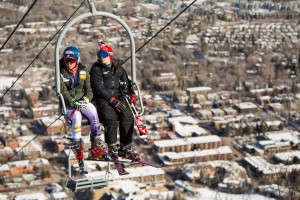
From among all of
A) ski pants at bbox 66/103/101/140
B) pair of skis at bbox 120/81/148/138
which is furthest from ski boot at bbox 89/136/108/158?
pair of skis at bbox 120/81/148/138

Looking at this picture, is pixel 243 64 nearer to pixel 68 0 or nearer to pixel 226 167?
pixel 226 167

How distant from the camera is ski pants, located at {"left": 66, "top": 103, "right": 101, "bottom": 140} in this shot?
4902mm

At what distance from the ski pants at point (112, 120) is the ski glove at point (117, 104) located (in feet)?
0.13

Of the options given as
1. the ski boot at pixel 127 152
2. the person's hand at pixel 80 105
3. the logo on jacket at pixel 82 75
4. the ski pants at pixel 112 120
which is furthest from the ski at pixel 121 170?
the logo on jacket at pixel 82 75

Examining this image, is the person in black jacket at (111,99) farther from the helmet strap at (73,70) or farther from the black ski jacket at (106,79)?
the helmet strap at (73,70)

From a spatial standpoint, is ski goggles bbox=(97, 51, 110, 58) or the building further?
the building

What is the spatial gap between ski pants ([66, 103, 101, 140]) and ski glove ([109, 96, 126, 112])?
0.52 feet

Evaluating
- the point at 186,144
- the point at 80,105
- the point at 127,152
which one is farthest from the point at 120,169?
the point at 186,144

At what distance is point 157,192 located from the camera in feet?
64.0

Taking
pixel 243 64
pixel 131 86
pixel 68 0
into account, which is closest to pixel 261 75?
pixel 243 64

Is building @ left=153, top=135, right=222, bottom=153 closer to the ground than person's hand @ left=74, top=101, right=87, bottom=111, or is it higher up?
closer to the ground

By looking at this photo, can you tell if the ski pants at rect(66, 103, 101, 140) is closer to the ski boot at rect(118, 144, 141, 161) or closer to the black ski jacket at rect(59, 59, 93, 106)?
the black ski jacket at rect(59, 59, 93, 106)

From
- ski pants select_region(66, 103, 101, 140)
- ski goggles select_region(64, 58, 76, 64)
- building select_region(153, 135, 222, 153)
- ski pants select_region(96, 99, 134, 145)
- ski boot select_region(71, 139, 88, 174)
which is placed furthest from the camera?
building select_region(153, 135, 222, 153)

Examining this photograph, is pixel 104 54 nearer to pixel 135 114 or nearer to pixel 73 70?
pixel 73 70
